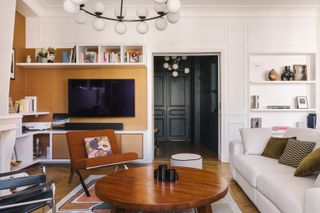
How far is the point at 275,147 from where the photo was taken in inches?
134

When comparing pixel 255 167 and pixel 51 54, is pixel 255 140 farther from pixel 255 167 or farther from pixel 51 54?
pixel 51 54

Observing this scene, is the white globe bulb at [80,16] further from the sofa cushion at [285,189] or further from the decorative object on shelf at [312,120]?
the decorative object on shelf at [312,120]

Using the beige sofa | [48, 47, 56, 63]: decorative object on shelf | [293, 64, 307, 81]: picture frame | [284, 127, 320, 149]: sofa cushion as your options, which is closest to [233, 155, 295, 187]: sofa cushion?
the beige sofa

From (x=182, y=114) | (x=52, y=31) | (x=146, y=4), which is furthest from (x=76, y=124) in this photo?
(x=182, y=114)

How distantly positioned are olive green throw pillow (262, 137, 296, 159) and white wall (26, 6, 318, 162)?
5.78 feet

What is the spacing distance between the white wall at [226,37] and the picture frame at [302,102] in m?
0.94

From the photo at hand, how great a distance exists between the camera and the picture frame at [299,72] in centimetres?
531

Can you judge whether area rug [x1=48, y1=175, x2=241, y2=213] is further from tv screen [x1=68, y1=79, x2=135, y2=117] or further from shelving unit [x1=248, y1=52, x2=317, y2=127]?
shelving unit [x1=248, y1=52, x2=317, y2=127]

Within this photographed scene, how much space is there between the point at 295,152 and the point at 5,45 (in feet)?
11.4

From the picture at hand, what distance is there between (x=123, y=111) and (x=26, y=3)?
254cm

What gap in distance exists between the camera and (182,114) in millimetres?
8508

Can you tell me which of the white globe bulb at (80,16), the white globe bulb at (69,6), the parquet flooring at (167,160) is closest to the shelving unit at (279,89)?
the parquet flooring at (167,160)

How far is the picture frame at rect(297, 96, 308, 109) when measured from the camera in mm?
5301

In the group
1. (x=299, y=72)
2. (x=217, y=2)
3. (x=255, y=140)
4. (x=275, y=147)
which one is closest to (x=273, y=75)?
(x=299, y=72)
